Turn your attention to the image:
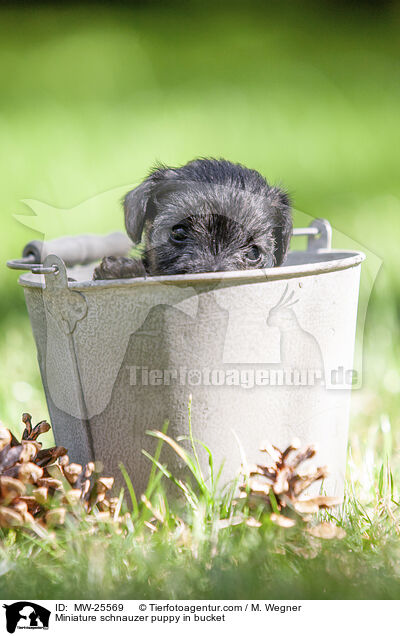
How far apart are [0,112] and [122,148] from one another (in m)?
0.71

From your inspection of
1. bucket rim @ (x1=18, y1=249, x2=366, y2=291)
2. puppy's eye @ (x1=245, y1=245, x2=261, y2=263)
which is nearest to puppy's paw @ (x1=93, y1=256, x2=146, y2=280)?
puppy's eye @ (x1=245, y1=245, x2=261, y2=263)

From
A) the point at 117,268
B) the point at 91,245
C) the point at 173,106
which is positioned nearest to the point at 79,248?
the point at 91,245

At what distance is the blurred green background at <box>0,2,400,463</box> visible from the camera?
8.29 feet

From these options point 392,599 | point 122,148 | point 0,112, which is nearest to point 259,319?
point 392,599

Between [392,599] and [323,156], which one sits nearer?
[392,599]

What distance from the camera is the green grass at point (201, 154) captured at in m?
1.49

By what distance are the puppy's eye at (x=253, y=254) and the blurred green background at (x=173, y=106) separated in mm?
416

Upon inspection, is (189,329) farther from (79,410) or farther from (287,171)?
(287,171)

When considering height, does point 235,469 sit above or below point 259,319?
below

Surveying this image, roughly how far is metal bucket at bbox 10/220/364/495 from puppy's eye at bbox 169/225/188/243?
54cm

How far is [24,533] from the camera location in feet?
5.24
